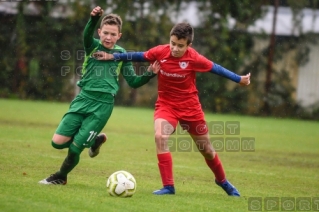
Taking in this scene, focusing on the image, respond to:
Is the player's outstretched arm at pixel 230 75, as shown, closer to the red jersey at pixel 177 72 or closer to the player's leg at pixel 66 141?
the red jersey at pixel 177 72

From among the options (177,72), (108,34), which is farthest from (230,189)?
(108,34)

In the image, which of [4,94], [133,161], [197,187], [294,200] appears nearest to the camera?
[294,200]

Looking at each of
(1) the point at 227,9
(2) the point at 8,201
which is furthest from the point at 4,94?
(2) the point at 8,201

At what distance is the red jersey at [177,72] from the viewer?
760 cm

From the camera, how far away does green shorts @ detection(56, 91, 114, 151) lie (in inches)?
297

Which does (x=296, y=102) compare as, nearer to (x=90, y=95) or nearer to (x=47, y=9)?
(x=47, y=9)

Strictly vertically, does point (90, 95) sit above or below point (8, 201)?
above

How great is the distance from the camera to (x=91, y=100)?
25.2ft

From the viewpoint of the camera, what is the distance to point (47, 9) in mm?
24266

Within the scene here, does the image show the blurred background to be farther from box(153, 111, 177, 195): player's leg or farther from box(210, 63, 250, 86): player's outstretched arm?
box(153, 111, 177, 195): player's leg

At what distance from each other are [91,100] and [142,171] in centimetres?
225

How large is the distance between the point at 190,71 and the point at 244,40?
17646 millimetres

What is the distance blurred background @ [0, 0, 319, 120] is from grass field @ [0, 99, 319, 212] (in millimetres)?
6211

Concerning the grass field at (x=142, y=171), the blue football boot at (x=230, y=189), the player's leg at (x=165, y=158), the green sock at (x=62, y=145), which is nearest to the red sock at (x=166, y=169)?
the player's leg at (x=165, y=158)
